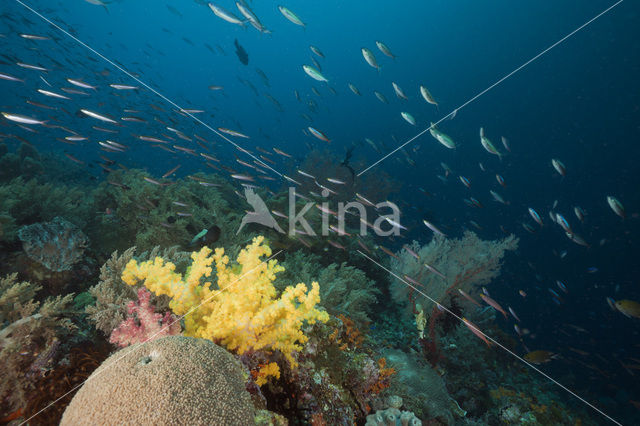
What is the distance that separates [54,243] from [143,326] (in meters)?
3.21

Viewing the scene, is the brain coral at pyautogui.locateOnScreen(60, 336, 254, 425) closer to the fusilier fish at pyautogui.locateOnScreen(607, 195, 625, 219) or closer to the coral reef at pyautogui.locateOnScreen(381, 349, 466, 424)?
the coral reef at pyautogui.locateOnScreen(381, 349, 466, 424)

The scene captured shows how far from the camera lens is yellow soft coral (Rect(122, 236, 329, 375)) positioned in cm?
231

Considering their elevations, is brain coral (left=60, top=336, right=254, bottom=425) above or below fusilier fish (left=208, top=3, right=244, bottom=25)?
below

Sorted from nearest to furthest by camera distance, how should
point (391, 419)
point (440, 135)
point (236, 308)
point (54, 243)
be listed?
point (236, 308), point (391, 419), point (54, 243), point (440, 135)

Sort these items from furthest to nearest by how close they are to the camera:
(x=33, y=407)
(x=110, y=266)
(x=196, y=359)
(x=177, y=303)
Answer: (x=110, y=266) < (x=177, y=303) < (x=33, y=407) < (x=196, y=359)

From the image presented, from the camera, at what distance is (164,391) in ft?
4.74

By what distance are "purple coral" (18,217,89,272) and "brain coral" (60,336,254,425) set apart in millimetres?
3674

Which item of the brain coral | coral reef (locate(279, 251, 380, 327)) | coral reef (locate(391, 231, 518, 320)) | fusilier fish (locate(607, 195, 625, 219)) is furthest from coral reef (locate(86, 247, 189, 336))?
fusilier fish (locate(607, 195, 625, 219))

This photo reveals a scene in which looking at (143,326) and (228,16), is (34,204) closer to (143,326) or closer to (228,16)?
(143,326)

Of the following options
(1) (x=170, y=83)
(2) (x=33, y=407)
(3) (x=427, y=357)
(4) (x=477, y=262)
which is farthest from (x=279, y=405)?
(1) (x=170, y=83)

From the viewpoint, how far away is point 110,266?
10.4ft

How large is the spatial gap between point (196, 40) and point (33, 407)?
15895cm

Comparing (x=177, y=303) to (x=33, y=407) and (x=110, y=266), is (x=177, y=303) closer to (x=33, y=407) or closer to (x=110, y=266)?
(x=33, y=407)

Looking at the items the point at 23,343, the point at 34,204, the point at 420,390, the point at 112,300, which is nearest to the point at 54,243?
the point at 34,204
